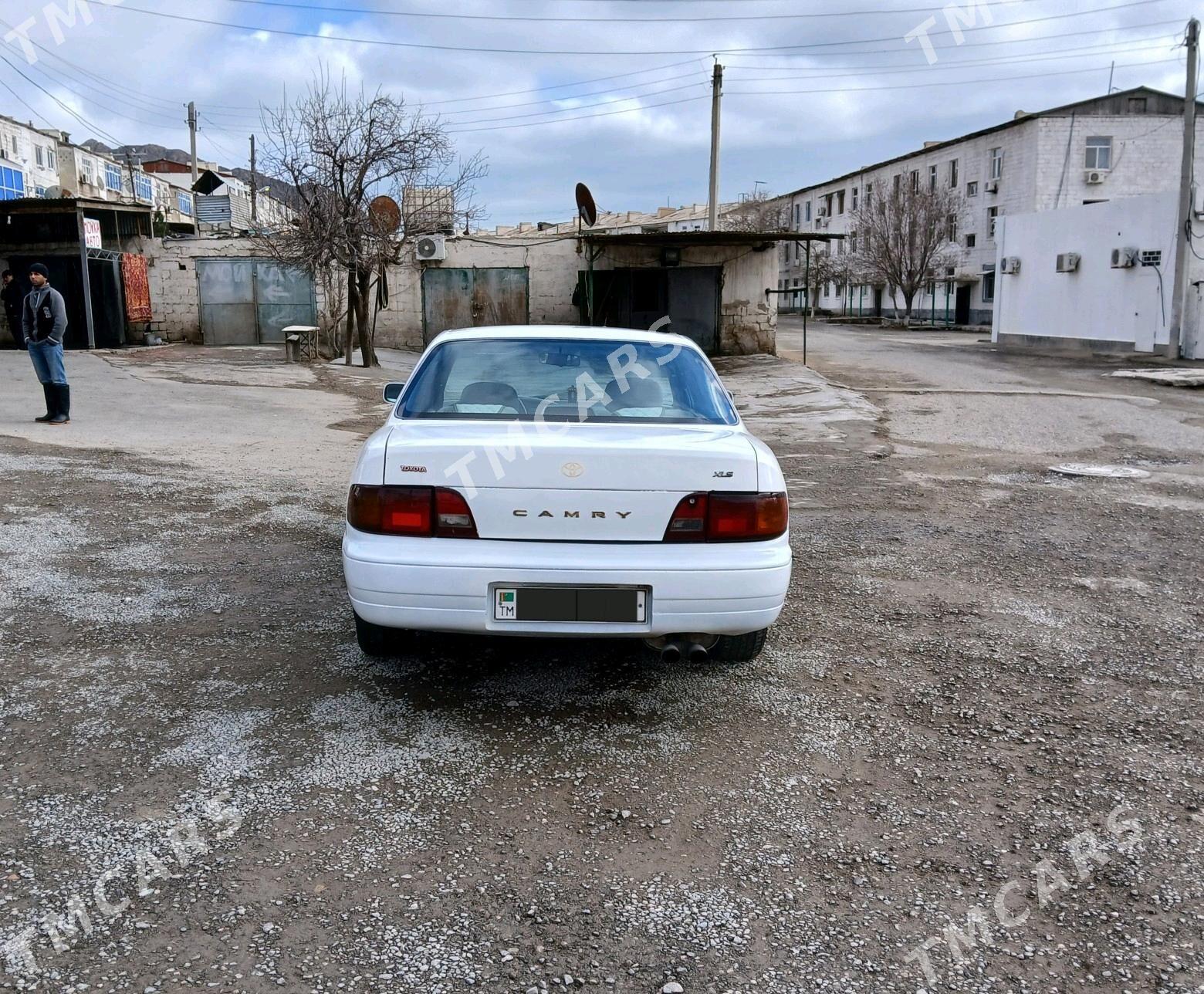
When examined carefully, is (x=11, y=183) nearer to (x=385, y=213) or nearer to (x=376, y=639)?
(x=385, y=213)

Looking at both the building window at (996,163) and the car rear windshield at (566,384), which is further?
the building window at (996,163)

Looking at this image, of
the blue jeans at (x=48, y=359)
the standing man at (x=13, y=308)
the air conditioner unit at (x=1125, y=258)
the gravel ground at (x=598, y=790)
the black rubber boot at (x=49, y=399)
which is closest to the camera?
the gravel ground at (x=598, y=790)

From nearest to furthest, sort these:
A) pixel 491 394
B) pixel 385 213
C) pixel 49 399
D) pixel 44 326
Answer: pixel 491 394, pixel 44 326, pixel 49 399, pixel 385 213

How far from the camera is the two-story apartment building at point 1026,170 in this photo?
46688 millimetres

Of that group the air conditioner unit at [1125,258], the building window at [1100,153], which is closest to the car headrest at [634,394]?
the air conditioner unit at [1125,258]

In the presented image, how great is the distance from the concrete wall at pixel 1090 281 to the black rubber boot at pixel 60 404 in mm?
22771

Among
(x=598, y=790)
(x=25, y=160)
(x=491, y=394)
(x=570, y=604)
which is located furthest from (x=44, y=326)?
(x=25, y=160)

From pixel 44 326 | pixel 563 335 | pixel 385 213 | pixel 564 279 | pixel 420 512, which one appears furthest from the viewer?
pixel 564 279

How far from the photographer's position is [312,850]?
2822mm

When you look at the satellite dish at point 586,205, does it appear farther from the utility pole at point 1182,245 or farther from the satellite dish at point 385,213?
the utility pole at point 1182,245

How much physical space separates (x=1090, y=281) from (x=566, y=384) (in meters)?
26.9

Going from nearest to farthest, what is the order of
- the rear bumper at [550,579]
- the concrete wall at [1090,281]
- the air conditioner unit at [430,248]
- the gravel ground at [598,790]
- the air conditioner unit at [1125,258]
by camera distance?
the gravel ground at [598,790] → the rear bumper at [550,579] → the air conditioner unit at [430,248] → the concrete wall at [1090,281] → the air conditioner unit at [1125,258]

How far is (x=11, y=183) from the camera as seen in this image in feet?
172

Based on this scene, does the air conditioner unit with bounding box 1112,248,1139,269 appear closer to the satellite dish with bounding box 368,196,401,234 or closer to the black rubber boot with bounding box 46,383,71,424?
the satellite dish with bounding box 368,196,401,234
